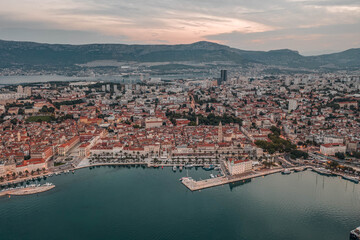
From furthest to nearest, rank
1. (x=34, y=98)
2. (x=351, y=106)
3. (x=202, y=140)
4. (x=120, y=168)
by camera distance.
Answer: (x=34, y=98), (x=351, y=106), (x=202, y=140), (x=120, y=168)

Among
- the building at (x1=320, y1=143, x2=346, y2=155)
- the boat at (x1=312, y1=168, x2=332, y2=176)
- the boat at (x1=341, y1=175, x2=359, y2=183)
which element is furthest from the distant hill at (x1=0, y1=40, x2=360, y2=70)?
the boat at (x1=341, y1=175, x2=359, y2=183)

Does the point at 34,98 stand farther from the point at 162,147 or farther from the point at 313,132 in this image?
the point at 313,132

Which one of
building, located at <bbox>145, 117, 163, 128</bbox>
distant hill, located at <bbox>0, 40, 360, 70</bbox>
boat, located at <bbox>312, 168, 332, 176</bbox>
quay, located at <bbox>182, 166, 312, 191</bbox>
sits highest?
distant hill, located at <bbox>0, 40, 360, 70</bbox>

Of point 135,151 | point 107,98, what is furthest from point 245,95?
point 135,151

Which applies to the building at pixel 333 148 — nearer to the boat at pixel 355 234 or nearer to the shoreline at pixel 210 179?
the shoreline at pixel 210 179

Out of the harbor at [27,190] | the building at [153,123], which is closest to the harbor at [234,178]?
the harbor at [27,190]

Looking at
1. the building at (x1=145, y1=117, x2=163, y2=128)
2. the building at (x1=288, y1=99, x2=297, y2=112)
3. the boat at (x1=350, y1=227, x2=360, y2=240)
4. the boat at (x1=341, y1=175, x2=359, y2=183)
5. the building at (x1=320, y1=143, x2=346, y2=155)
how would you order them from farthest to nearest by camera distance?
the building at (x1=288, y1=99, x2=297, y2=112) < the building at (x1=145, y1=117, x2=163, y2=128) < the building at (x1=320, y1=143, x2=346, y2=155) < the boat at (x1=341, y1=175, x2=359, y2=183) < the boat at (x1=350, y1=227, x2=360, y2=240)

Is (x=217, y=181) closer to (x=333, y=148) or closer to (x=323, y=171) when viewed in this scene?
(x=323, y=171)

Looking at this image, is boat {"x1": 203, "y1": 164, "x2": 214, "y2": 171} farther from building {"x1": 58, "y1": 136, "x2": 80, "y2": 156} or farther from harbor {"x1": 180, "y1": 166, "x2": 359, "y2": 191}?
building {"x1": 58, "y1": 136, "x2": 80, "y2": 156}
